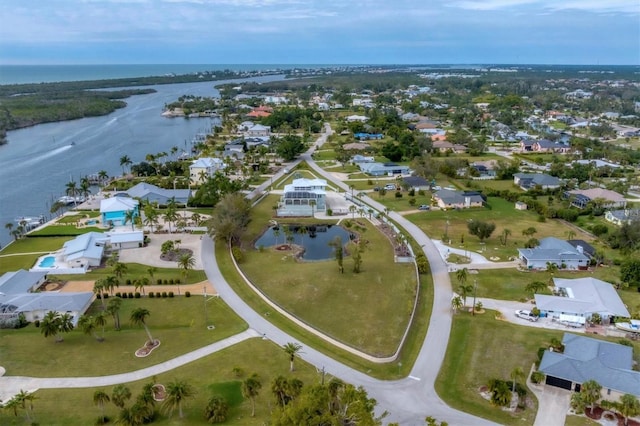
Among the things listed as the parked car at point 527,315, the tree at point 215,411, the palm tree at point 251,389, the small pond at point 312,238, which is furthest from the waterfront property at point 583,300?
the tree at point 215,411

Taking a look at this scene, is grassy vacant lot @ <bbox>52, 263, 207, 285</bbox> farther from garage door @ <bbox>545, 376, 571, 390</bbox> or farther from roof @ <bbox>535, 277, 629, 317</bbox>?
roof @ <bbox>535, 277, 629, 317</bbox>

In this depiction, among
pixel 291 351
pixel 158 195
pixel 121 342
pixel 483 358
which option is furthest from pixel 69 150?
pixel 483 358

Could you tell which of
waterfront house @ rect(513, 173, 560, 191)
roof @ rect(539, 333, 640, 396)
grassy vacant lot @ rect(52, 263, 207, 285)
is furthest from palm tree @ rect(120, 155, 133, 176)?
roof @ rect(539, 333, 640, 396)

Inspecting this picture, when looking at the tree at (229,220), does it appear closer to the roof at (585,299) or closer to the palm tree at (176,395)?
the palm tree at (176,395)

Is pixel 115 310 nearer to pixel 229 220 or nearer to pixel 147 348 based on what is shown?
pixel 147 348

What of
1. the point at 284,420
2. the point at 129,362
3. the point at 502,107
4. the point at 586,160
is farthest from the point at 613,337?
the point at 502,107
